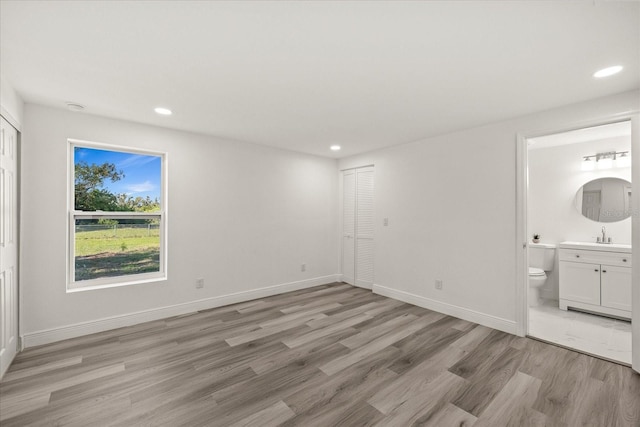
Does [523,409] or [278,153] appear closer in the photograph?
[523,409]

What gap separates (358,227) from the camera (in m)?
5.04

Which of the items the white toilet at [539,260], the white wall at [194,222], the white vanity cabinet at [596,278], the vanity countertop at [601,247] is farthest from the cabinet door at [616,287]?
the white wall at [194,222]

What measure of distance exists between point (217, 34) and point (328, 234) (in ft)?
12.8

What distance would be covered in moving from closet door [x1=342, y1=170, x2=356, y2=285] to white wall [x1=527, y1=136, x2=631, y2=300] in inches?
113

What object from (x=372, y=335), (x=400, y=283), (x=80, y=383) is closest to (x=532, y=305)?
(x=400, y=283)

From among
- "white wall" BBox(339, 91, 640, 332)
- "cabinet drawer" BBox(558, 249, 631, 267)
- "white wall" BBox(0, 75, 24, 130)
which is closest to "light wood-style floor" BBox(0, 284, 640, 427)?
"white wall" BBox(339, 91, 640, 332)

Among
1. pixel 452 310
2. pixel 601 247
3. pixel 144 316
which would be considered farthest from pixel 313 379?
pixel 601 247

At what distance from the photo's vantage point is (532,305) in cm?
400

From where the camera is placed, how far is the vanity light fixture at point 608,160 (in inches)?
144

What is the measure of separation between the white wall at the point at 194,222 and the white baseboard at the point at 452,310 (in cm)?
130

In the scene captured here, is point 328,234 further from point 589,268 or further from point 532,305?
point 589,268

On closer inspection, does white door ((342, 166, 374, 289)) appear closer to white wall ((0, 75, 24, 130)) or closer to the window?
the window

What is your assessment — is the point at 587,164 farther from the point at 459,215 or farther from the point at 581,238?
the point at 459,215

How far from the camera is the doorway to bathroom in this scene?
3.17 meters
